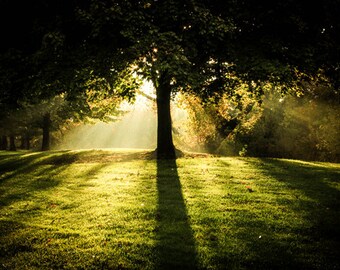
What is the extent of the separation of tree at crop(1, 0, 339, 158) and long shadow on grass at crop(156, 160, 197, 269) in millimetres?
4009

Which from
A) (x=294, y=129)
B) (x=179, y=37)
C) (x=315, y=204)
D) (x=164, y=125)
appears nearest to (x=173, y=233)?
(x=315, y=204)

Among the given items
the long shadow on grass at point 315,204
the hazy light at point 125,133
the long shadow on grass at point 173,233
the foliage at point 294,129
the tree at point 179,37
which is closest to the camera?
the long shadow on grass at point 173,233

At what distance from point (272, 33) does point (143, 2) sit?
558 cm

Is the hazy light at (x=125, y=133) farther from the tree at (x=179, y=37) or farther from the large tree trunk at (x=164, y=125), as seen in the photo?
the tree at (x=179, y=37)

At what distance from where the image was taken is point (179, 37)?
10539 mm

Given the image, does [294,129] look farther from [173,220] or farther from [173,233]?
[173,233]

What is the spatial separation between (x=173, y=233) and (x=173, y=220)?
78 centimetres

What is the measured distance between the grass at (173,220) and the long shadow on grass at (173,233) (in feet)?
0.08

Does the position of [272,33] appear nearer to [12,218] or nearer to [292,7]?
[292,7]

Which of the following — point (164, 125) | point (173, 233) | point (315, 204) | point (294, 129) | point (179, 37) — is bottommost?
point (173, 233)

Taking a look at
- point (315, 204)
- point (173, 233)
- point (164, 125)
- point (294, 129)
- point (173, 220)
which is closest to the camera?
point (173, 233)

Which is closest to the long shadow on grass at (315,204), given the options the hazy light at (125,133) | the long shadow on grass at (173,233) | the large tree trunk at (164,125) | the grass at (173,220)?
the grass at (173,220)

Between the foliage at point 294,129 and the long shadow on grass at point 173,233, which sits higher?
the foliage at point 294,129

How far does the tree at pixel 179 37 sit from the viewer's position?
365 inches
